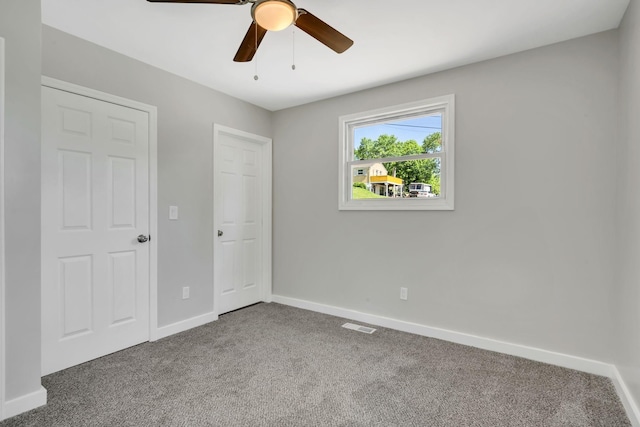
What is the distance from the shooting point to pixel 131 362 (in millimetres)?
2402

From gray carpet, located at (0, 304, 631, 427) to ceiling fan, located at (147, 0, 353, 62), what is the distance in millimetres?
2106

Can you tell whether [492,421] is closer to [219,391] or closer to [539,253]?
[539,253]

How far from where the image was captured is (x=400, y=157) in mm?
3176

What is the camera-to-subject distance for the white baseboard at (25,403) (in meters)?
1.75

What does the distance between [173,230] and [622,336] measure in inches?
137

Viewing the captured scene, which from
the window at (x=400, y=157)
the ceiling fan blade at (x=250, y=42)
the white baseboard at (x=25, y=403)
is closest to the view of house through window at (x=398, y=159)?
the window at (x=400, y=157)

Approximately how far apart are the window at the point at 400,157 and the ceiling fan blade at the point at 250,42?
159cm

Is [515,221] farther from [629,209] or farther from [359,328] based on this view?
[359,328]

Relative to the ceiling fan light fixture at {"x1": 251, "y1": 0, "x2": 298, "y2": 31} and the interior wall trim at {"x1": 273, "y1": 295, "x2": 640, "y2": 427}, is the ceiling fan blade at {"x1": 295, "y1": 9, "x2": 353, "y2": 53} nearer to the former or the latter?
the ceiling fan light fixture at {"x1": 251, "y1": 0, "x2": 298, "y2": 31}

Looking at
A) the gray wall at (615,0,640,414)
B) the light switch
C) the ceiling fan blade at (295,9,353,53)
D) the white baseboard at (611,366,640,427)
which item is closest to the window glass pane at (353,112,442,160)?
the gray wall at (615,0,640,414)

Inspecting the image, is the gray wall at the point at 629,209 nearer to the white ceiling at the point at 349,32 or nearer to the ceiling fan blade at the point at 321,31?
the white ceiling at the point at 349,32

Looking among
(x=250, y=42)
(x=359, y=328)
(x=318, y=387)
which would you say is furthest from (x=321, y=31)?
(x=359, y=328)

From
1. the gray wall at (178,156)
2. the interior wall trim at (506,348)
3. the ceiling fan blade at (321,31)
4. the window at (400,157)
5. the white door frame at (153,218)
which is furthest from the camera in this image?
the window at (400,157)

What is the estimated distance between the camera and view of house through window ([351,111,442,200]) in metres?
3.02
